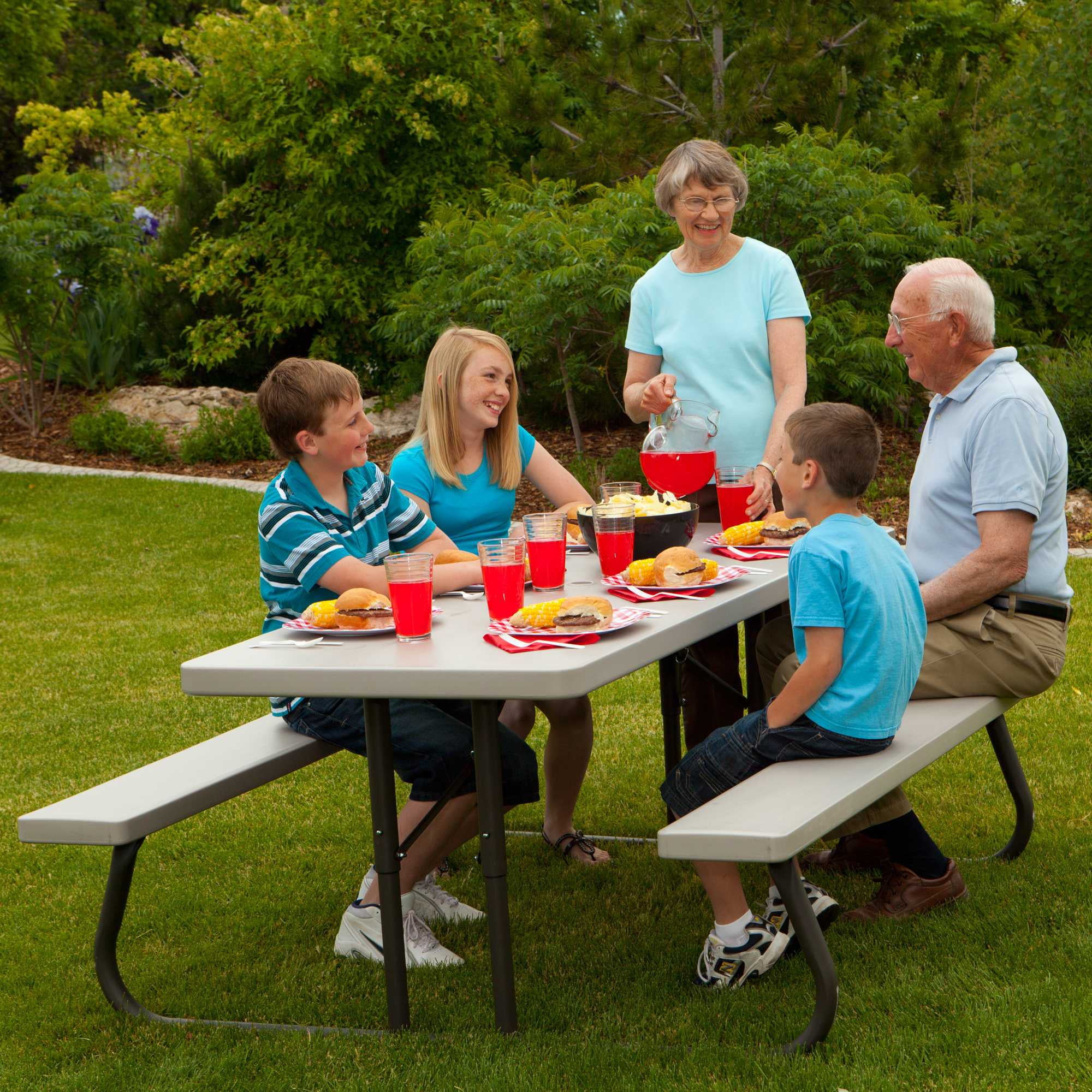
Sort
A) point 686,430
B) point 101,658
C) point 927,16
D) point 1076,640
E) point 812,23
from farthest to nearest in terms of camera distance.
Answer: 1. point 927,16
2. point 812,23
3. point 101,658
4. point 1076,640
5. point 686,430

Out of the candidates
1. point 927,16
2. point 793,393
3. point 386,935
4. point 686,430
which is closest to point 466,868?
point 386,935

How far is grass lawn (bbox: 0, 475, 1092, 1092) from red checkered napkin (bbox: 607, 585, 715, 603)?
3.11 feet

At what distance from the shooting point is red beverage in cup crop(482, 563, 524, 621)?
2893 mm

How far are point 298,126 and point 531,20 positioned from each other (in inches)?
95.1

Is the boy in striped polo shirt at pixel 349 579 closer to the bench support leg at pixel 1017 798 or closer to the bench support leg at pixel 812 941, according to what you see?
the bench support leg at pixel 812 941

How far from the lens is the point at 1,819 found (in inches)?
183

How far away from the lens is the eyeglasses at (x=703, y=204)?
4.12 meters

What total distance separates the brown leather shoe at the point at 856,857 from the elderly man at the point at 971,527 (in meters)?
0.40

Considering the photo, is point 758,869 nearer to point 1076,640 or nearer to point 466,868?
point 466,868

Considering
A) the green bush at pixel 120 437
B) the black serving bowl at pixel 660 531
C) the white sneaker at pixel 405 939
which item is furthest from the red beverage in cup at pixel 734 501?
the green bush at pixel 120 437

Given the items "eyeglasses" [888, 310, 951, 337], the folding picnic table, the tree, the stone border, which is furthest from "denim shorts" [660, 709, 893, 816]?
the tree

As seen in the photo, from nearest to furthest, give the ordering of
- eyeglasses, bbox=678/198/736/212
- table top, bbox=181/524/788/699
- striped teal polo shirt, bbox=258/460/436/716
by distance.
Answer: table top, bbox=181/524/788/699 < striped teal polo shirt, bbox=258/460/436/716 < eyeglasses, bbox=678/198/736/212

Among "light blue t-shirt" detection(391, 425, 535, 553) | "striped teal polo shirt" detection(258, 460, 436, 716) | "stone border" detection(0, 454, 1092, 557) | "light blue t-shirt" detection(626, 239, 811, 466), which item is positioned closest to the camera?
"striped teal polo shirt" detection(258, 460, 436, 716)

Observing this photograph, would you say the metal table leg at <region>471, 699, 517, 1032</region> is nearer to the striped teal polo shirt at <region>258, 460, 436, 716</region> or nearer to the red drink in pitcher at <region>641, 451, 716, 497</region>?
the striped teal polo shirt at <region>258, 460, 436, 716</region>
